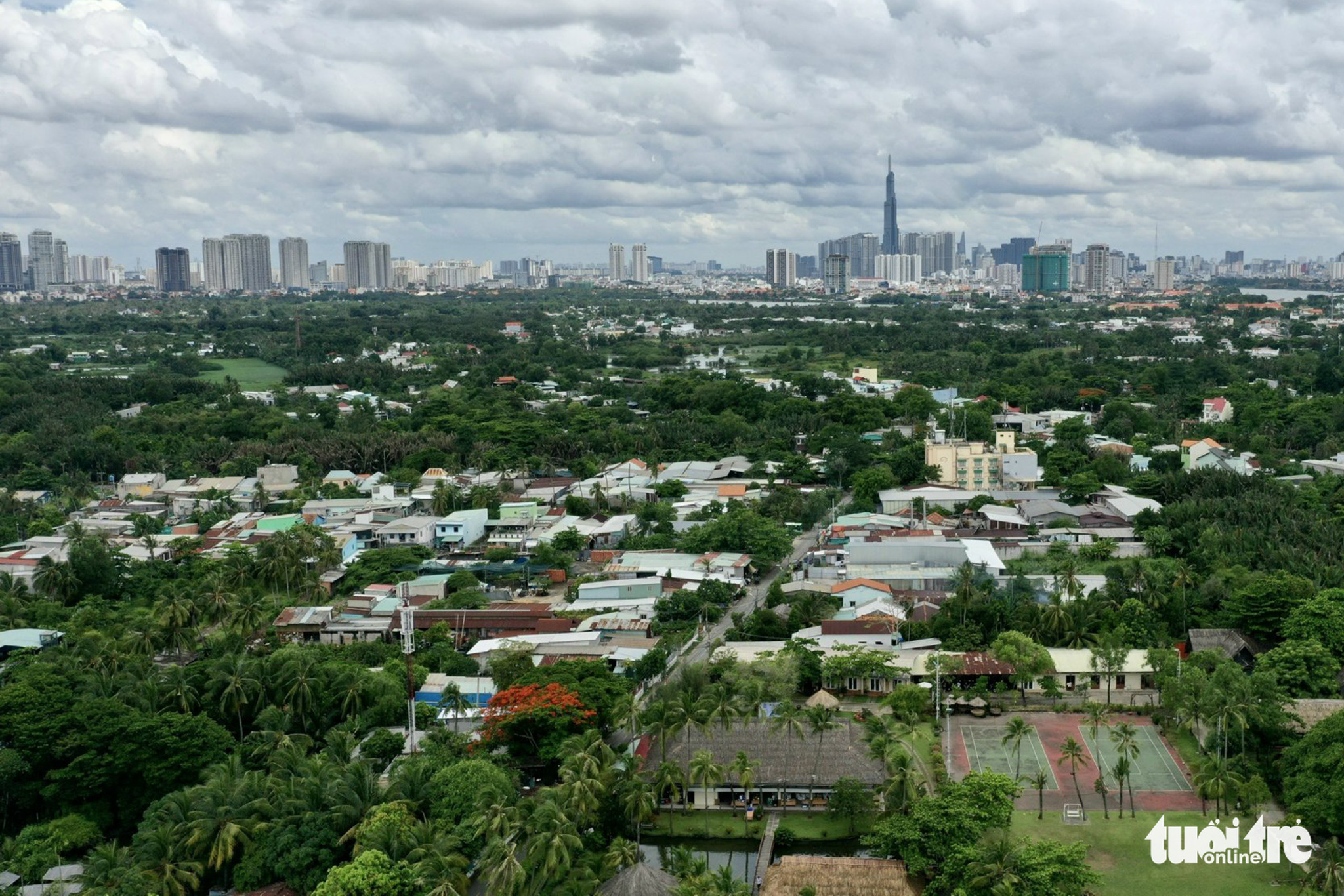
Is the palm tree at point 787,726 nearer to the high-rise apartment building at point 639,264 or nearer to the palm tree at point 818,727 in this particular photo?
the palm tree at point 818,727

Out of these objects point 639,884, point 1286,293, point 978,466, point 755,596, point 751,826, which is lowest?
point 751,826

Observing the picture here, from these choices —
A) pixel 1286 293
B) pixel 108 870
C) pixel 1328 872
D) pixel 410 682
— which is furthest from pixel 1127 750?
pixel 1286 293

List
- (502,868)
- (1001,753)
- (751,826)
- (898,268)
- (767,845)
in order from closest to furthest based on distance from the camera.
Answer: (502,868) < (767,845) < (751,826) < (1001,753) < (898,268)

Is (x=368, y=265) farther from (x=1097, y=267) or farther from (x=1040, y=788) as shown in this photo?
(x=1040, y=788)

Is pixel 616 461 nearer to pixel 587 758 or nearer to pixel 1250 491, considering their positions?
pixel 1250 491

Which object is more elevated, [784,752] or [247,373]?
[247,373]

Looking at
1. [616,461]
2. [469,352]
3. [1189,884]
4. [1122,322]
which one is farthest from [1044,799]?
[1122,322]

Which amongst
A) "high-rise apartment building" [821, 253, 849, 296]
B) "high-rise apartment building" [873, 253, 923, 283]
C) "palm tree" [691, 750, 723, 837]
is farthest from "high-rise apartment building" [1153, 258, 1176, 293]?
"palm tree" [691, 750, 723, 837]

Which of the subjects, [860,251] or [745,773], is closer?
[745,773]

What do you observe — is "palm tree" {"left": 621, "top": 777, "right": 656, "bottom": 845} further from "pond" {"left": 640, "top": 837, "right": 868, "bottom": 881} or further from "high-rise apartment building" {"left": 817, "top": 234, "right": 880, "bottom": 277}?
"high-rise apartment building" {"left": 817, "top": 234, "right": 880, "bottom": 277}
